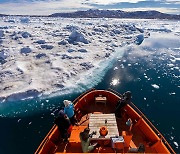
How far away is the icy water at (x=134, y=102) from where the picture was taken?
13.7 m

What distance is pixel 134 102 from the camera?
→ 1734cm

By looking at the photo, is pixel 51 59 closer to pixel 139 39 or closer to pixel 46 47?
pixel 46 47

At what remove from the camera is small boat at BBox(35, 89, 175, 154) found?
8.53m

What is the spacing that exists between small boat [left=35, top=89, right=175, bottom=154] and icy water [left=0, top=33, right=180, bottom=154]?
355 centimetres

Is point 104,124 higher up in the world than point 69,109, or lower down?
lower down

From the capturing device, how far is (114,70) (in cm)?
2486

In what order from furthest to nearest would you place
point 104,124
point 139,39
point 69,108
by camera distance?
point 139,39
point 69,108
point 104,124

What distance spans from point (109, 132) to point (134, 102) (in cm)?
878

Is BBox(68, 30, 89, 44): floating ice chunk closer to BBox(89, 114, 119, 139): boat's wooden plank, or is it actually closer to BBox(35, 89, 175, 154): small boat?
BBox(35, 89, 175, 154): small boat

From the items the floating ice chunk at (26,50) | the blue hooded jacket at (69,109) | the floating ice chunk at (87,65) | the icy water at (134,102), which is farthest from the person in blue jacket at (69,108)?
the floating ice chunk at (26,50)

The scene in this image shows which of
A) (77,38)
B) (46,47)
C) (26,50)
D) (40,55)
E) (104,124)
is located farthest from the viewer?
(77,38)

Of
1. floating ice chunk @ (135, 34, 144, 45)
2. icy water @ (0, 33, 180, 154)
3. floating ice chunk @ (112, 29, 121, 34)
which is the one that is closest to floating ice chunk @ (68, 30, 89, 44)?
icy water @ (0, 33, 180, 154)

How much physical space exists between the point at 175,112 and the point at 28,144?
32.1 feet

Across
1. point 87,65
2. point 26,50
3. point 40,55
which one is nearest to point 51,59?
point 40,55
